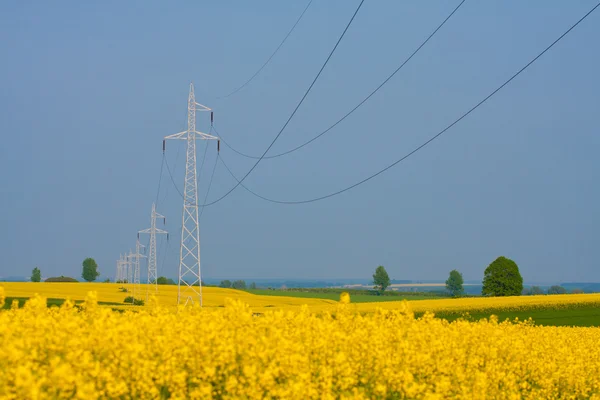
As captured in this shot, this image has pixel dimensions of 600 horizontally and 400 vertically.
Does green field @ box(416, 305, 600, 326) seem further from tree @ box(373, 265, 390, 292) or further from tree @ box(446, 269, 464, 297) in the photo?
tree @ box(373, 265, 390, 292)

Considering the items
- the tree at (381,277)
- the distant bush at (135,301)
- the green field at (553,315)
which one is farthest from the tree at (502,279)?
the tree at (381,277)

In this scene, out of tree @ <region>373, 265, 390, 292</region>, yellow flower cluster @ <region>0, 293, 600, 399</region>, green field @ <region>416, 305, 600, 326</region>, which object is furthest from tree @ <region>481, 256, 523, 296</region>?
tree @ <region>373, 265, 390, 292</region>

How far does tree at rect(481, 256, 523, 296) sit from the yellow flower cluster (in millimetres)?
76001

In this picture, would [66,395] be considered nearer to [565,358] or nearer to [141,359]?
[141,359]

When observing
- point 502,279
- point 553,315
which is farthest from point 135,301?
point 502,279

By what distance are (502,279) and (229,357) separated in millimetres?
81858

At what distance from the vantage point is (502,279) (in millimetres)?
85500

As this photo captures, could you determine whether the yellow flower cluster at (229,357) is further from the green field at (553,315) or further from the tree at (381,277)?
the tree at (381,277)

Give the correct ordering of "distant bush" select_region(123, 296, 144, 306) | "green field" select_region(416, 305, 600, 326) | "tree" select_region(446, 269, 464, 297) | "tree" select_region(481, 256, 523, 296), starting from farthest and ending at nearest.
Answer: "tree" select_region(446, 269, 464, 297)
"tree" select_region(481, 256, 523, 296)
"distant bush" select_region(123, 296, 144, 306)
"green field" select_region(416, 305, 600, 326)

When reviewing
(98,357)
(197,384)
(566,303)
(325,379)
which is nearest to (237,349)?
(197,384)

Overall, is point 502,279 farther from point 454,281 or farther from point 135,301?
point 454,281

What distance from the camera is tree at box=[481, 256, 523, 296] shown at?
8506cm

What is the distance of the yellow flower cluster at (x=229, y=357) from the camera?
8242 millimetres

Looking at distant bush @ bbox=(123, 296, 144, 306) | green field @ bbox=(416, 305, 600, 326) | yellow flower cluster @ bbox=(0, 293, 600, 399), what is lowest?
green field @ bbox=(416, 305, 600, 326)
